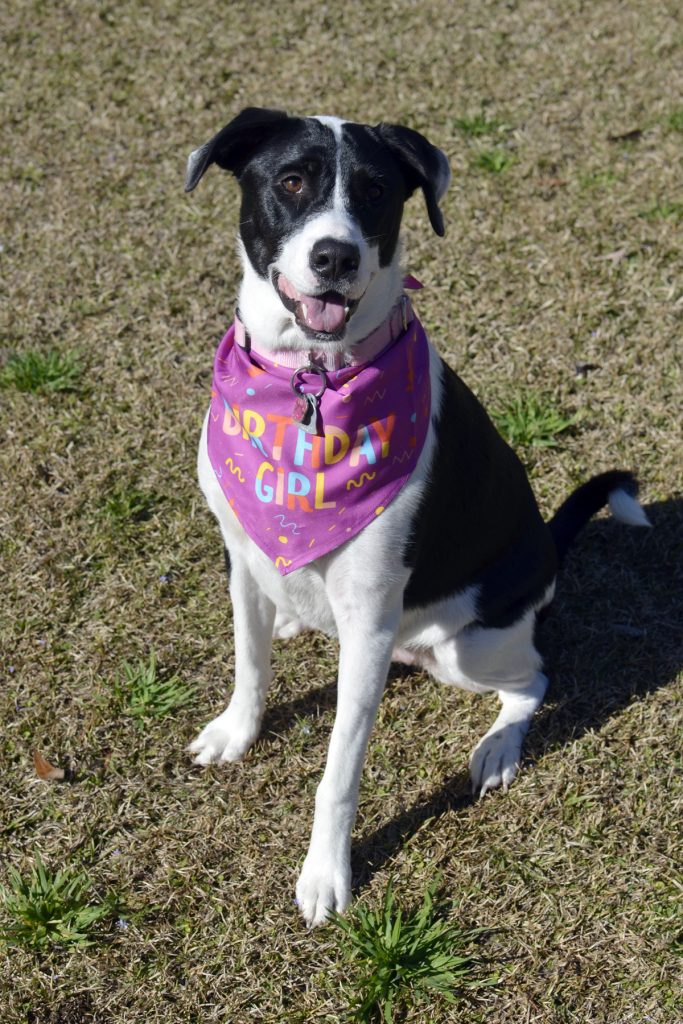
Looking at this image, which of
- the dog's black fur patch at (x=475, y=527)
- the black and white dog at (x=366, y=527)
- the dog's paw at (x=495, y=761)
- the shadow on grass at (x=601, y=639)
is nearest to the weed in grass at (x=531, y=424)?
the shadow on grass at (x=601, y=639)

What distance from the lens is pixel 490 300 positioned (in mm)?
5062

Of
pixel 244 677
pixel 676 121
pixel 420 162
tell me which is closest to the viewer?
pixel 420 162

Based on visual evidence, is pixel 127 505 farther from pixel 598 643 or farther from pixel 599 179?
pixel 599 179

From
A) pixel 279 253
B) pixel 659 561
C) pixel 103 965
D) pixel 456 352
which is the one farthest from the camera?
pixel 456 352

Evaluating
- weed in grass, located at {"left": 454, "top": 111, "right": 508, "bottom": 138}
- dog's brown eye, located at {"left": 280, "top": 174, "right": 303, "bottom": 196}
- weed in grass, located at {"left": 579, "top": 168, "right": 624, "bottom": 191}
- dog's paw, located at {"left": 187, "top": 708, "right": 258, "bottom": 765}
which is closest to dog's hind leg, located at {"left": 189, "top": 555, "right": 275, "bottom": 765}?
dog's paw, located at {"left": 187, "top": 708, "right": 258, "bottom": 765}

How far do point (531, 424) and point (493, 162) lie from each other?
6.22ft

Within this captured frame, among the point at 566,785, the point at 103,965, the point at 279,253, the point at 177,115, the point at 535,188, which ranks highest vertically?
the point at 279,253

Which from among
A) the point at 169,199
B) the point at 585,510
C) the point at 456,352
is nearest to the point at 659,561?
the point at 585,510

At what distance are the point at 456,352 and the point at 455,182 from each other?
1.22 m

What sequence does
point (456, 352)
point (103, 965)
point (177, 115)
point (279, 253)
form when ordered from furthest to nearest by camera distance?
point (177, 115) < point (456, 352) < point (103, 965) < point (279, 253)

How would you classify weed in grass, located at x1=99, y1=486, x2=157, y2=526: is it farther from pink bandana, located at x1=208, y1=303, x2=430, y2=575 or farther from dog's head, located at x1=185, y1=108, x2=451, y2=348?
dog's head, located at x1=185, y1=108, x2=451, y2=348

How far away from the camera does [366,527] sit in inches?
113

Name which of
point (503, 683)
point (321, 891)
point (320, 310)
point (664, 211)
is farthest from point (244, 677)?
point (664, 211)

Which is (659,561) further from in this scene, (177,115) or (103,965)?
(177,115)
